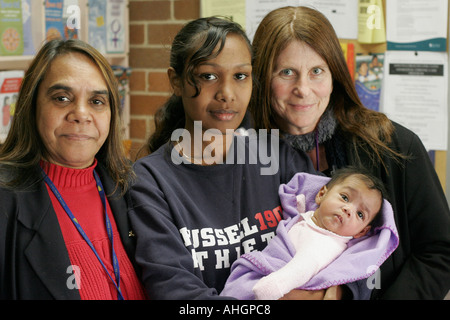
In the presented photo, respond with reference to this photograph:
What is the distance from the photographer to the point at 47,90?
116cm

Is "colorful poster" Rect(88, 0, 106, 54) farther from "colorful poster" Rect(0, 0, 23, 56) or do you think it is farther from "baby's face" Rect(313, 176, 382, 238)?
"baby's face" Rect(313, 176, 382, 238)

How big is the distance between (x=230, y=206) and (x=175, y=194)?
0.15m

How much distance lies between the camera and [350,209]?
1358 millimetres

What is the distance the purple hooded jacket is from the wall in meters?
1.53

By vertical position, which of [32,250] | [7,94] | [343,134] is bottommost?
[32,250]

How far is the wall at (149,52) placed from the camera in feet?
8.83

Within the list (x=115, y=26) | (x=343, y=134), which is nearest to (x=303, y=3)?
(x=115, y=26)

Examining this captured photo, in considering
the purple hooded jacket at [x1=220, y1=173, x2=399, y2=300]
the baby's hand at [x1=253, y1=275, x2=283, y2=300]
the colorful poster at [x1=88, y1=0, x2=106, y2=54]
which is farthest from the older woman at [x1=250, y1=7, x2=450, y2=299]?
the colorful poster at [x1=88, y1=0, x2=106, y2=54]

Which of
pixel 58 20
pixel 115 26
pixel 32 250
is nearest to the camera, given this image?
pixel 32 250

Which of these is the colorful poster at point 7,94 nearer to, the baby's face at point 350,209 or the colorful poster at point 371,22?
the baby's face at point 350,209

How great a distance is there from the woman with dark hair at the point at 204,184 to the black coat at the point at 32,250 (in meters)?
0.19

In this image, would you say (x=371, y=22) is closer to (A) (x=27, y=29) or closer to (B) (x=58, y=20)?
(B) (x=58, y=20)

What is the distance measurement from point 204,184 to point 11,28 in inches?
46.4
